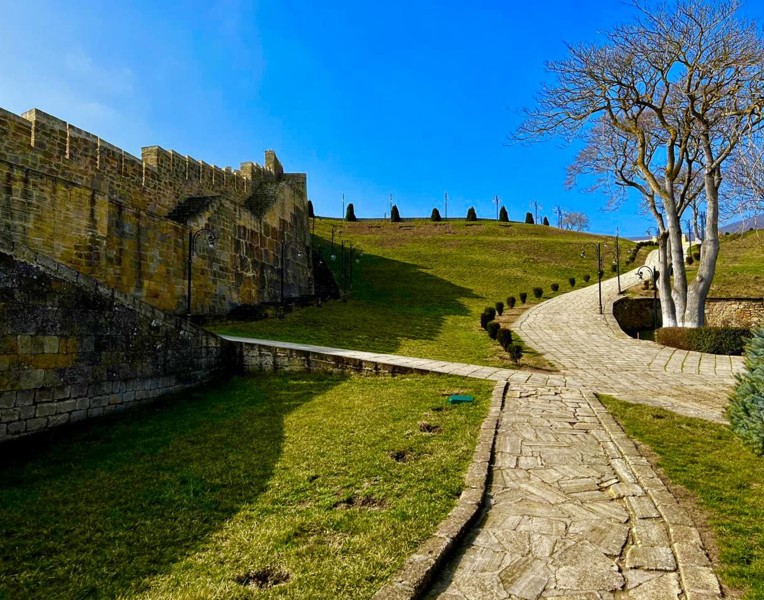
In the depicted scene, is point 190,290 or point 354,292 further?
point 354,292

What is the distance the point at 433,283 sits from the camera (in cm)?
3650

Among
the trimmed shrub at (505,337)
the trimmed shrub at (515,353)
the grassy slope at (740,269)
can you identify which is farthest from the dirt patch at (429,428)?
the grassy slope at (740,269)

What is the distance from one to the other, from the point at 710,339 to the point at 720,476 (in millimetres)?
13957

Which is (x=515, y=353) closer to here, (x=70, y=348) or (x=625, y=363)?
(x=625, y=363)

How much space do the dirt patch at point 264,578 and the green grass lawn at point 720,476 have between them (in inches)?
120

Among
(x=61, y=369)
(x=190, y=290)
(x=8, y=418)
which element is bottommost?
(x=8, y=418)

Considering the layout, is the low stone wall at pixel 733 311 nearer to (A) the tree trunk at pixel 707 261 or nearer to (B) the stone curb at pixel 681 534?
(A) the tree trunk at pixel 707 261

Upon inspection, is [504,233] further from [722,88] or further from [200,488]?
[200,488]

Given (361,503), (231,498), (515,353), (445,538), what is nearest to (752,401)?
(445,538)

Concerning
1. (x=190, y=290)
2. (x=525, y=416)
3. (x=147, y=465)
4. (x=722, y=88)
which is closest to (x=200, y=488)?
(x=147, y=465)

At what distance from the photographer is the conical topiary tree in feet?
16.4

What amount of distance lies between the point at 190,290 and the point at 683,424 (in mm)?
14097

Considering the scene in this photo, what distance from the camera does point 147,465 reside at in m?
5.74

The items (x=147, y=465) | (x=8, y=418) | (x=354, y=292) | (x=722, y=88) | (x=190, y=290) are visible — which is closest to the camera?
(x=147, y=465)
